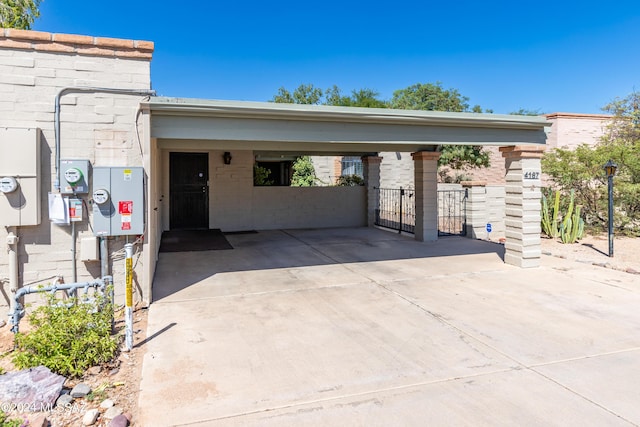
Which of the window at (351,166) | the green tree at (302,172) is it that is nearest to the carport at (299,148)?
the green tree at (302,172)

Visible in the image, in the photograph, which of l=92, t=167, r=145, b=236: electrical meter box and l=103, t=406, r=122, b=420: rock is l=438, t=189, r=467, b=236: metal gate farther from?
l=103, t=406, r=122, b=420: rock

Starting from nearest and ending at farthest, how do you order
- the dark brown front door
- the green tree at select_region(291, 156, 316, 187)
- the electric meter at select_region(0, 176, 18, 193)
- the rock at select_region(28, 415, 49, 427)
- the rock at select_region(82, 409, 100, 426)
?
the rock at select_region(28, 415, 49, 427) < the rock at select_region(82, 409, 100, 426) < the electric meter at select_region(0, 176, 18, 193) < the dark brown front door < the green tree at select_region(291, 156, 316, 187)

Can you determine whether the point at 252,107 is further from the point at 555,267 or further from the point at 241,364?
the point at 555,267

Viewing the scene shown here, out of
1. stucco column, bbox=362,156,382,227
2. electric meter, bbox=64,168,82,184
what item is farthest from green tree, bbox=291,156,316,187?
electric meter, bbox=64,168,82,184

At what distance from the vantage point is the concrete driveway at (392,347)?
2.57 meters

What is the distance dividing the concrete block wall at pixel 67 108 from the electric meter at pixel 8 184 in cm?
27

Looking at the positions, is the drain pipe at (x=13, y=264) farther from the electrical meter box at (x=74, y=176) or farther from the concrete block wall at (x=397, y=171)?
the concrete block wall at (x=397, y=171)

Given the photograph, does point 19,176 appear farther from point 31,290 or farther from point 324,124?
point 324,124

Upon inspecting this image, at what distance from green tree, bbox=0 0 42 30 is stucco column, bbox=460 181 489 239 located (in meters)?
10.5

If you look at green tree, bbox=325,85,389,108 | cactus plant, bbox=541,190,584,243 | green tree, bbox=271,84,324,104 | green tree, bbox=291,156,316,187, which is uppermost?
green tree, bbox=271,84,324,104

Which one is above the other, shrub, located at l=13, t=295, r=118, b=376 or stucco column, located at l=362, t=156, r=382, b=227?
stucco column, located at l=362, t=156, r=382, b=227

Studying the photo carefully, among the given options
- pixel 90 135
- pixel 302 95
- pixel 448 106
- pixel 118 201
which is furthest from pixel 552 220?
pixel 302 95

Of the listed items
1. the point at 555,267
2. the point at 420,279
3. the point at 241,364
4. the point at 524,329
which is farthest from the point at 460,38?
the point at 241,364

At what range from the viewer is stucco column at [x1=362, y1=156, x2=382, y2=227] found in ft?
40.8
